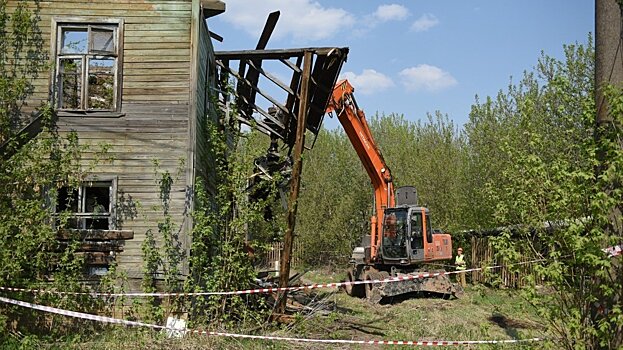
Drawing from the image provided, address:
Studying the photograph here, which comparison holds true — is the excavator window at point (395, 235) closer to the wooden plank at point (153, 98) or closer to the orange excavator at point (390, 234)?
the orange excavator at point (390, 234)

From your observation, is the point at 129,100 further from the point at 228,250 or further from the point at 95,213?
the point at 228,250


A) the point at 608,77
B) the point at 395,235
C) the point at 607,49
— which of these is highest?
the point at 607,49

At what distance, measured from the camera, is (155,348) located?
9.39m

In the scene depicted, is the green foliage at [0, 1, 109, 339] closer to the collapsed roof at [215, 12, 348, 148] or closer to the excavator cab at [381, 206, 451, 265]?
the collapsed roof at [215, 12, 348, 148]

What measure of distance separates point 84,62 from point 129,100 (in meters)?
1.02

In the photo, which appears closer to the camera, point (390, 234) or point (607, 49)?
point (607, 49)

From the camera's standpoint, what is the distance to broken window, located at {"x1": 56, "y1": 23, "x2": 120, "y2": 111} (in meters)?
11.4

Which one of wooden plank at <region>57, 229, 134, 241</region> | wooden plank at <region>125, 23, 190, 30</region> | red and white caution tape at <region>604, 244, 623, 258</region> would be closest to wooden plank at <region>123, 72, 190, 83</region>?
wooden plank at <region>125, 23, 190, 30</region>

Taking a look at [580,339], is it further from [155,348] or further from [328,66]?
[328,66]

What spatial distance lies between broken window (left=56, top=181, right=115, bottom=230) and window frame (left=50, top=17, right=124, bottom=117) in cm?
131

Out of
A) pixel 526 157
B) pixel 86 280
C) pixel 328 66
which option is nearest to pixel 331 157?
pixel 328 66

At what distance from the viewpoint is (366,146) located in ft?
61.7

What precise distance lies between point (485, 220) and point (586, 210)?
1988cm

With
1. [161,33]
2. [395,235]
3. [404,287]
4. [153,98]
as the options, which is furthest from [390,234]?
[161,33]
